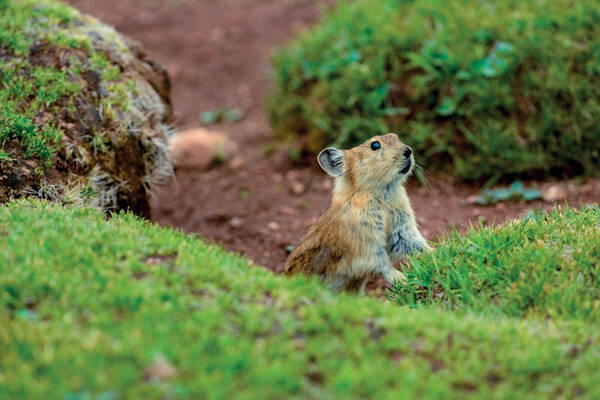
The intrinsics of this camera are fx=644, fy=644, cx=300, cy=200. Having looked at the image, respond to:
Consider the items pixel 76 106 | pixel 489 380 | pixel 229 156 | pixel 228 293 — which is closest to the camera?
pixel 489 380

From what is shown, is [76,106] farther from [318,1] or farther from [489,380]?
[318,1]

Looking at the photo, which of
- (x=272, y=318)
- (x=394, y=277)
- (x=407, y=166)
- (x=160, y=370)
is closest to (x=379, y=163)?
(x=407, y=166)

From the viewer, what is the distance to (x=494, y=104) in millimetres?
7824

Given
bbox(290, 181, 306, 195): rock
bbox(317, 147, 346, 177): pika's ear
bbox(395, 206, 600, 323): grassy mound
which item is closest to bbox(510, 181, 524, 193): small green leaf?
bbox(395, 206, 600, 323): grassy mound

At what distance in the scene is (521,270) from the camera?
178 inches

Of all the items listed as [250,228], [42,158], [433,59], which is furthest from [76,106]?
[433,59]

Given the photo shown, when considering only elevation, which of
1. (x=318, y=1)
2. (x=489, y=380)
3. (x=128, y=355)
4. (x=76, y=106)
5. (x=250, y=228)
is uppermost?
(x=318, y=1)

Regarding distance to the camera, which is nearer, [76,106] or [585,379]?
[585,379]

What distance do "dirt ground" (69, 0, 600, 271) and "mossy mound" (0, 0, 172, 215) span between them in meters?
1.42

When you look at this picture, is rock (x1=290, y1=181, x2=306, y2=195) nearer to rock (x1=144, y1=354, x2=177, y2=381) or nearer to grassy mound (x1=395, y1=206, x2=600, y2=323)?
grassy mound (x1=395, y1=206, x2=600, y2=323)

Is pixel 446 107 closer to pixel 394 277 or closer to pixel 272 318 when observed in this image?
pixel 394 277

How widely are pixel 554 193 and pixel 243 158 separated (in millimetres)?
4371

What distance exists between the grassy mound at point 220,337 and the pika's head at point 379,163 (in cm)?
160

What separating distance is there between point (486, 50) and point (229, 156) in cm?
392
